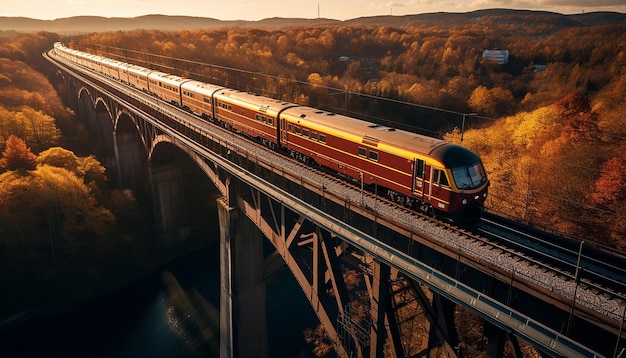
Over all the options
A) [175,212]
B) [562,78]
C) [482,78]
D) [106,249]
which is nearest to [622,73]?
[562,78]

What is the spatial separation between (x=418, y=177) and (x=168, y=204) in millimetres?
33967

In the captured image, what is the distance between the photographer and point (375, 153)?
16.2m

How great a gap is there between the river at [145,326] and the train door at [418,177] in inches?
798

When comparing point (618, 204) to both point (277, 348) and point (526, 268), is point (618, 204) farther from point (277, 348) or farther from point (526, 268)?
point (277, 348)

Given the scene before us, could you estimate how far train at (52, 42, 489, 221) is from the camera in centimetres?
1384

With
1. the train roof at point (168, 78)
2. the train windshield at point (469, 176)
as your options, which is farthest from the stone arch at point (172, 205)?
the train windshield at point (469, 176)

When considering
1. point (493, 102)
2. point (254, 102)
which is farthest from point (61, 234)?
point (493, 102)

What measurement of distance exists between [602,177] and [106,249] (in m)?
41.2

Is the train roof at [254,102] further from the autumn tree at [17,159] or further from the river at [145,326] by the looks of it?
the autumn tree at [17,159]

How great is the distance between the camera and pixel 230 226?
2317 centimetres

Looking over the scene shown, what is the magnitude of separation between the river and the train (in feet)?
52.4

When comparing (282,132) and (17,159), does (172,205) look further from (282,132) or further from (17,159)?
(282,132)

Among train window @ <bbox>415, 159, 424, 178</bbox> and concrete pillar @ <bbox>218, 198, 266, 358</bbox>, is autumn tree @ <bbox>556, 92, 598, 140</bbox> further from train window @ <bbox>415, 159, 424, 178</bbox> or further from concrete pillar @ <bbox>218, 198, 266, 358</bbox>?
concrete pillar @ <bbox>218, 198, 266, 358</bbox>

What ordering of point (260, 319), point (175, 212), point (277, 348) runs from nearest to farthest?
point (260, 319) < point (277, 348) < point (175, 212)
